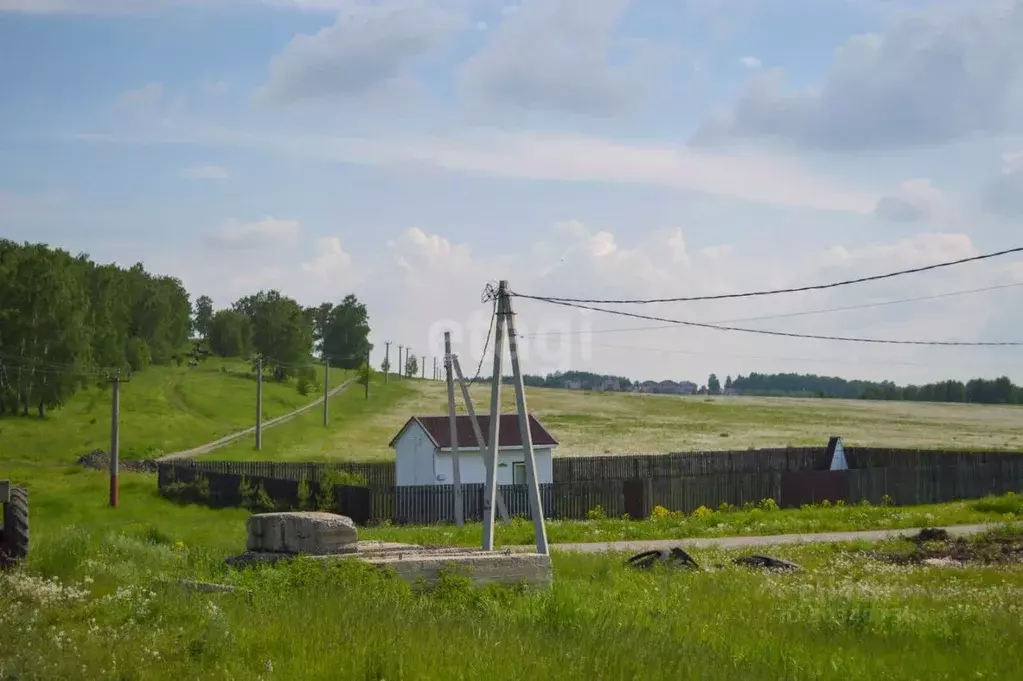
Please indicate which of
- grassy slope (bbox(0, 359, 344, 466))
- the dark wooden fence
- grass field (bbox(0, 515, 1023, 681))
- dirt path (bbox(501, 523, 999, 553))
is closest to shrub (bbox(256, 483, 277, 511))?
the dark wooden fence

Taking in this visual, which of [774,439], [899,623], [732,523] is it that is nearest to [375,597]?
[899,623]

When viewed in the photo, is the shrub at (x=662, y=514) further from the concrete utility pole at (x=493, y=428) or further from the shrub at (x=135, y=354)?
the shrub at (x=135, y=354)

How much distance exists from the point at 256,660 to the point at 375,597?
10.2 ft

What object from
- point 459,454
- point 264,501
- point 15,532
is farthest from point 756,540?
point 264,501

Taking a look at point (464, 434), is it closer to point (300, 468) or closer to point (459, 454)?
point (459, 454)

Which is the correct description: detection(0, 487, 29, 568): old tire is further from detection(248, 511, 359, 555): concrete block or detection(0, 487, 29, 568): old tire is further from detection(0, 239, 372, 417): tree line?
detection(0, 239, 372, 417): tree line

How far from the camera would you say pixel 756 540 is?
2780 centimetres

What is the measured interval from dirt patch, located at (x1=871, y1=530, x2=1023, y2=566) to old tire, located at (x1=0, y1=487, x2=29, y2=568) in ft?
51.1

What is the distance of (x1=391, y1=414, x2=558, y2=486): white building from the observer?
139ft

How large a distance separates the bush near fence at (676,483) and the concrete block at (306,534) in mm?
20080

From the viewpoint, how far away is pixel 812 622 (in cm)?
1258

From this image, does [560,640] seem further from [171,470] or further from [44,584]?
[171,470]

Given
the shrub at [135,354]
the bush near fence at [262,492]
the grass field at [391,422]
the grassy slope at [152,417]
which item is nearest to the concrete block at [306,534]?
the bush near fence at [262,492]

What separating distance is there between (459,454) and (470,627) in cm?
3225
